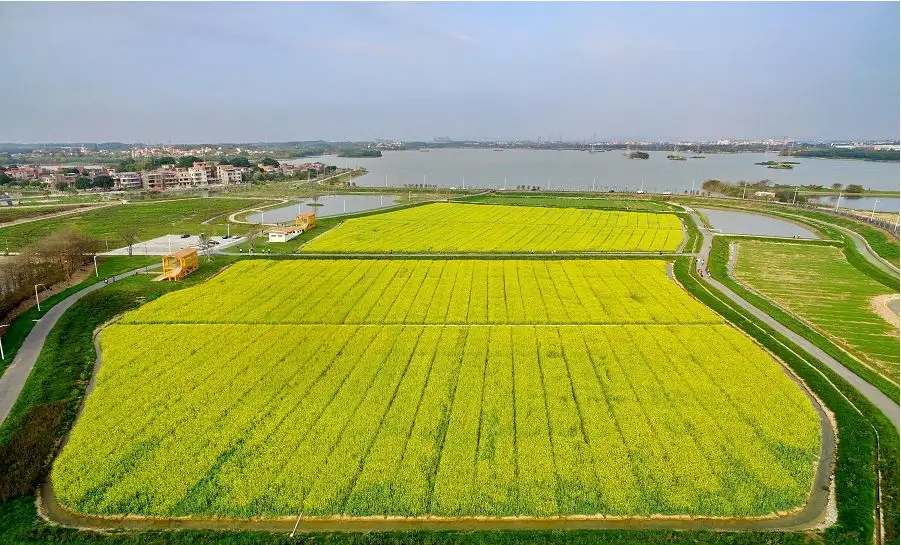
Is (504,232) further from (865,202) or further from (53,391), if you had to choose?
(865,202)

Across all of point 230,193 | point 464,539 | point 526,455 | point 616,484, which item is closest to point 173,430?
point 464,539

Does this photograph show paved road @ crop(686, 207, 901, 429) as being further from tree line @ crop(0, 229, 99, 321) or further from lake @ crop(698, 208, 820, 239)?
tree line @ crop(0, 229, 99, 321)

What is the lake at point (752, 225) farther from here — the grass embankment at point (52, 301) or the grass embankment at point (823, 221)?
the grass embankment at point (52, 301)

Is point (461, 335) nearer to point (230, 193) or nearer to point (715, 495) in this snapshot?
point (715, 495)

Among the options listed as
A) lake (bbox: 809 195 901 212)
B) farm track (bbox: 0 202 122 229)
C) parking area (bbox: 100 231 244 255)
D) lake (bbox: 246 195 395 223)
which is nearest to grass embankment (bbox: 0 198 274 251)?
farm track (bbox: 0 202 122 229)

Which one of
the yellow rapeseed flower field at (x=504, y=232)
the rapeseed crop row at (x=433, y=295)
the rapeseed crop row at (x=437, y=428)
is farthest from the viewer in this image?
the yellow rapeseed flower field at (x=504, y=232)

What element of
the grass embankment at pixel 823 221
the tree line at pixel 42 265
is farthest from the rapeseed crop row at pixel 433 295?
the grass embankment at pixel 823 221

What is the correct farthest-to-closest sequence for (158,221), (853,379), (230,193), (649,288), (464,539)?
1. (230,193)
2. (158,221)
3. (649,288)
4. (853,379)
5. (464,539)
